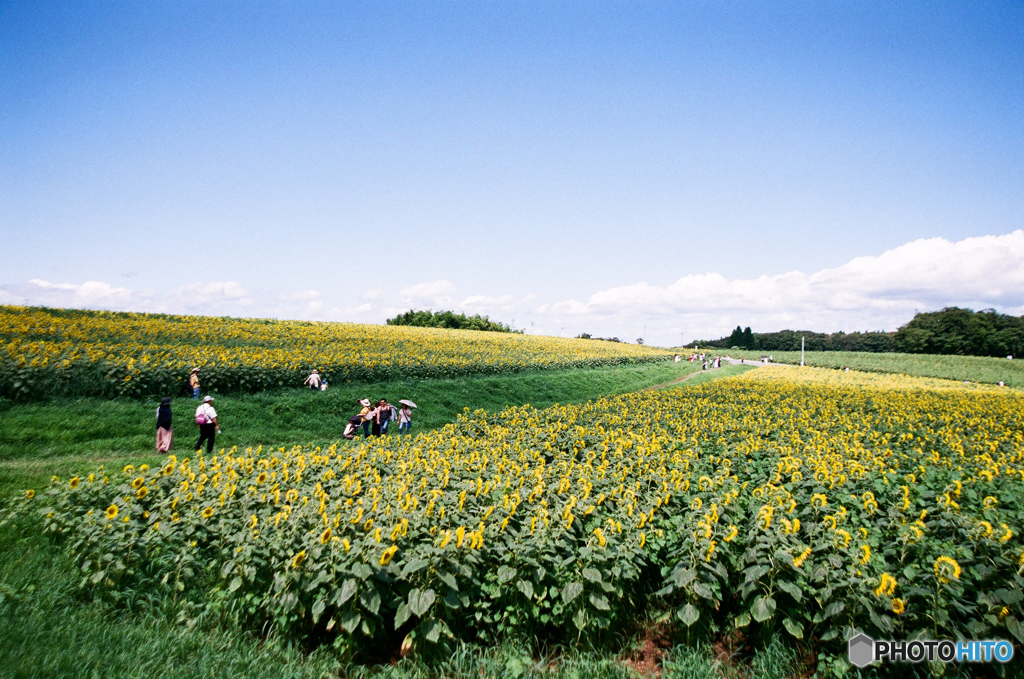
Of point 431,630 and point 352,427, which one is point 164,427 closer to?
point 352,427

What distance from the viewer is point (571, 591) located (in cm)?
448

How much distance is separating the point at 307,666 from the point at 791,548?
14.1 feet

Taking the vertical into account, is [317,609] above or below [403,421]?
above

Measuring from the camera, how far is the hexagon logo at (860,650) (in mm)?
4086

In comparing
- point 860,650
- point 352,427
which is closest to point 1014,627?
point 860,650

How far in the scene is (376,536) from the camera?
15.3 ft

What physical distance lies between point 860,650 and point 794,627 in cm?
46

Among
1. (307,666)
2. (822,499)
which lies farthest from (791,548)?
Result: (307,666)

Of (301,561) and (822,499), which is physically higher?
(822,499)

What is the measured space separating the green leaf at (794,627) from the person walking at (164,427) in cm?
1338

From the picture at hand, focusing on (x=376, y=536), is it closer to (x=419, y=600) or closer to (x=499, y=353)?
(x=419, y=600)

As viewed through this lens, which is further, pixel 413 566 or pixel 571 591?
pixel 571 591

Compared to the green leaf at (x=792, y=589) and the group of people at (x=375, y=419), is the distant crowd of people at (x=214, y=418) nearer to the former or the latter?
the group of people at (x=375, y=419)

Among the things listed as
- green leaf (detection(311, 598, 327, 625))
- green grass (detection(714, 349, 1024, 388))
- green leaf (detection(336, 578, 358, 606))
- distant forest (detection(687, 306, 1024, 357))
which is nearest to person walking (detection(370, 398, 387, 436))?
green leaf (detection(311, 598, 327, 625))
